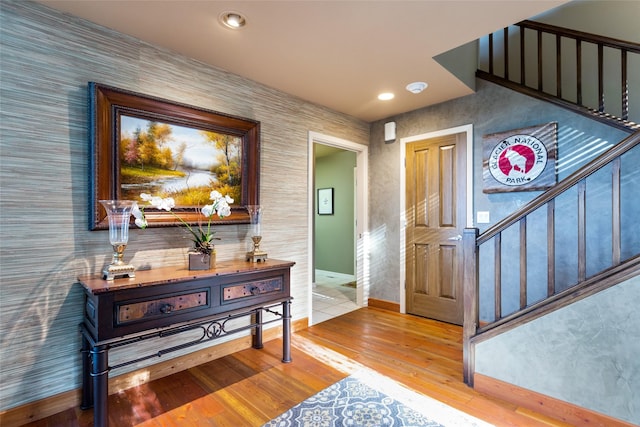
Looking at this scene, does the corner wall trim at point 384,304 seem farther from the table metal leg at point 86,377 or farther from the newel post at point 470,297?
the table metal leg at point 86,377

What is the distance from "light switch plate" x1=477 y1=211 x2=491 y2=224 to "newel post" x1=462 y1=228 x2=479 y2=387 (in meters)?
1.18

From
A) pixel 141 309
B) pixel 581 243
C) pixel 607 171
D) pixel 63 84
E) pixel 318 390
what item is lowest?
pixel 318 390

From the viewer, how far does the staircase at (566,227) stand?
1732 millimetres

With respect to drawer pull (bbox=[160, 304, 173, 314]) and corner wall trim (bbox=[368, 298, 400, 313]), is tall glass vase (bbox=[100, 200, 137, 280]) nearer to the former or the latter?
drawer pull (bbox=[160, 304, 173, 314])

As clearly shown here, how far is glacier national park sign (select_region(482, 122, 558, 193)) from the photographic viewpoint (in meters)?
2.72

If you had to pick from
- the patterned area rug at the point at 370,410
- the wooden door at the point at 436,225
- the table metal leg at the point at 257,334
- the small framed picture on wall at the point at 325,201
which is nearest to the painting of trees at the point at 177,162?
the table metal leg at the point at 257,334

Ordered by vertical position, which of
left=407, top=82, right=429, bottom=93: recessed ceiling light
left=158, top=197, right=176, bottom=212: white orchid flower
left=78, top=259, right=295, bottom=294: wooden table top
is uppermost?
left=407, top=82, right=429, bottom=93: recessed ceiling light

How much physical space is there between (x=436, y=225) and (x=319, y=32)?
2.35 metres

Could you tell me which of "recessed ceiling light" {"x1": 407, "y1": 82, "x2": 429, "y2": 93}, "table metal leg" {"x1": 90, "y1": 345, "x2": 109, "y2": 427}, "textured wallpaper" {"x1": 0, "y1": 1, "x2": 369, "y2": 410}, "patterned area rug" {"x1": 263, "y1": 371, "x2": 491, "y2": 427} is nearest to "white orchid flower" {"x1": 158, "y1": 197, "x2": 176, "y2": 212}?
"textured wallpaper" {"x1": 0, "y1": 1, "x2": 369, "y2": 410}

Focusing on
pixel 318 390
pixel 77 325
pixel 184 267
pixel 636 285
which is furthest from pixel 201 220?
pixel 636 285

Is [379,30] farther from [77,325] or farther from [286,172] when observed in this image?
[77,325]

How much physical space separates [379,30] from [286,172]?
59.1 inches

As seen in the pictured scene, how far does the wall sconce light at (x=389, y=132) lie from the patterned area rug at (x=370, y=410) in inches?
107

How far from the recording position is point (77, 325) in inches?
75.3
